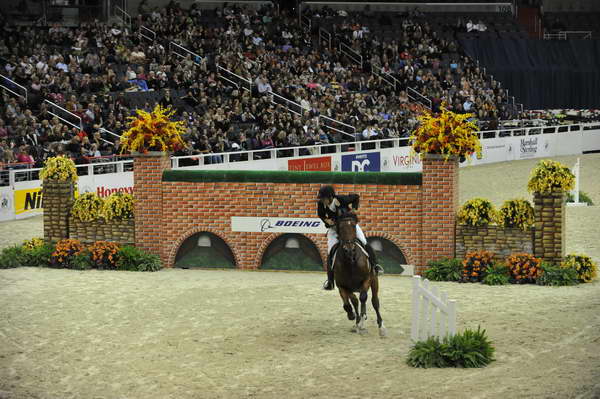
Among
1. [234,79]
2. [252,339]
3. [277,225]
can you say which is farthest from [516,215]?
[234,79]

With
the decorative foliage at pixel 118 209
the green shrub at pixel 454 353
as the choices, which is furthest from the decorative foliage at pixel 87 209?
the green shrub at pixel 454 353

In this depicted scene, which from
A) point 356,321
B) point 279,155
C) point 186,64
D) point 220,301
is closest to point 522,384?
point 356,321

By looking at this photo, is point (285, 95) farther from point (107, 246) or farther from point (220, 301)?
point (220, 301)

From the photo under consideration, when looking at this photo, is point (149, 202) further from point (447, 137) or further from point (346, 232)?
point (346, 232)

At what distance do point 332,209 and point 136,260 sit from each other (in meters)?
7.28

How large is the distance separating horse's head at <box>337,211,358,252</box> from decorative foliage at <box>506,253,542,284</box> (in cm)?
570

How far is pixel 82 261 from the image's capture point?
20.8 meters

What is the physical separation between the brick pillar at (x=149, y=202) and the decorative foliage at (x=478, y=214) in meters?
6.51

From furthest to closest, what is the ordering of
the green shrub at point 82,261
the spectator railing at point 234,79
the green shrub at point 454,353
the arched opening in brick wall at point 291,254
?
the spectator railing at point 234,79 → the green shrub at point 82,261 → the arched opening in brick wall at point 291,254 → the green shrub at point 454,353

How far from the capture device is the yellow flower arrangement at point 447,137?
1923 centimetres

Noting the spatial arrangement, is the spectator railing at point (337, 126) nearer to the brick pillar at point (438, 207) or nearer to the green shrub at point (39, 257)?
the green shrub at point (39, 257)

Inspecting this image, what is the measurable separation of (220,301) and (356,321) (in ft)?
11.3

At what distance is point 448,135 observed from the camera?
19.3 meters

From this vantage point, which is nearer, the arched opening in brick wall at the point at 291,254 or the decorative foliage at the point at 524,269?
the decorative foliage at the point at 524,269
